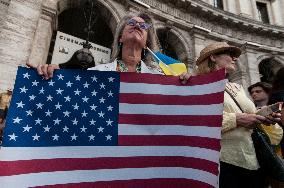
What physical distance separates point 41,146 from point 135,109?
0.65 meters

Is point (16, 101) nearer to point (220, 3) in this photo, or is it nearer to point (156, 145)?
point (156, 145)

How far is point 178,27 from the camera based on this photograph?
15.3m

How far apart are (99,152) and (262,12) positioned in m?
22.5

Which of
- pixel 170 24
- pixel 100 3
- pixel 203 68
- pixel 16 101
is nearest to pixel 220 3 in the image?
pixel 170 24

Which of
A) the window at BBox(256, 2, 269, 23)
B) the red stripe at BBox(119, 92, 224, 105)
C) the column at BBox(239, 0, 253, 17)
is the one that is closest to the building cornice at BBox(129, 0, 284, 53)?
the column at BBox(239, 0, 253, 17)

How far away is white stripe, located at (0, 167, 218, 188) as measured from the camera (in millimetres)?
1599

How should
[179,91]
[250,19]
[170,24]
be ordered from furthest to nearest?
[250,19] → [170,24] → [179,91]

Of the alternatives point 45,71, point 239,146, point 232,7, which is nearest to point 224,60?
point 239,146

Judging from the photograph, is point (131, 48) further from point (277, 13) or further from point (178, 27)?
point (277, 13)

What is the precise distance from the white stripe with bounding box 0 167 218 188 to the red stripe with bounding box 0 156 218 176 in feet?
0.08

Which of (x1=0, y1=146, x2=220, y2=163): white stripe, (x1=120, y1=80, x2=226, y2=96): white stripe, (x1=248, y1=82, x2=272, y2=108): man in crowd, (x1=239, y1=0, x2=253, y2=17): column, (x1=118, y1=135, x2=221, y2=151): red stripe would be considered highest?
(x1=239, y1=0, x2=253, y2=17): column

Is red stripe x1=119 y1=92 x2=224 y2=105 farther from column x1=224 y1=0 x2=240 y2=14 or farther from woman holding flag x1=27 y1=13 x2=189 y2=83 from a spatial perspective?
column x1=224 y1=0 x2=240 y2=14

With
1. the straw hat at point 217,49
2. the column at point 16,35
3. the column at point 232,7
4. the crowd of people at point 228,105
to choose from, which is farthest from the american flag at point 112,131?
the column at point 232,7

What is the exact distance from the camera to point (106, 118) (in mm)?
1860
